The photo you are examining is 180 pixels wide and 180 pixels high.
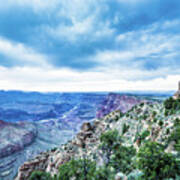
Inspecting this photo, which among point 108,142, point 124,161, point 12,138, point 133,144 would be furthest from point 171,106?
point 12,138

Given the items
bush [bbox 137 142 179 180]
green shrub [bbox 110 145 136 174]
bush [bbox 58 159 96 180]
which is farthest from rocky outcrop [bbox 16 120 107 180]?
bush [bbox 137 142 179 180]

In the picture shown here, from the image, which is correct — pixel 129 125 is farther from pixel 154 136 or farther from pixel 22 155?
pixel 22 155

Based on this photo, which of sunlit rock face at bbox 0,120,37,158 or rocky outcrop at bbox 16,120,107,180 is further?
sunlit rock face at bbox 0,120,37,158

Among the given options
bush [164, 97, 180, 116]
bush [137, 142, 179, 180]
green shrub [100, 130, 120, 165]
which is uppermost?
bush [164, 97, 180, 116]

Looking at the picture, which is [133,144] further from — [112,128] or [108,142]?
[112,128]

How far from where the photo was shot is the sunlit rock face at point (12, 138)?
434 feet

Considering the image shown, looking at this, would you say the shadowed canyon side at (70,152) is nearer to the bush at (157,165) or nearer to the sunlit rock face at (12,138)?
the bush at (157,165)

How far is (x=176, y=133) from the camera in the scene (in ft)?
76.1

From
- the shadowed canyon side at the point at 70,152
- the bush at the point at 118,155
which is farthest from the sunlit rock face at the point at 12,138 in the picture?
the bush at the point at 118,155

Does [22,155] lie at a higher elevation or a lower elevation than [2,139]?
lower

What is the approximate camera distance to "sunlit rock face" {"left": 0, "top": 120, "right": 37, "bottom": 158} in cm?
13226

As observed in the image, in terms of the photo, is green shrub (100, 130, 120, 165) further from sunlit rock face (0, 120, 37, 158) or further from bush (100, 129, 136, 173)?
sunlit rock face (0, 120, 37, 158)

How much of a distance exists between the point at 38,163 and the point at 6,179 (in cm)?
7029

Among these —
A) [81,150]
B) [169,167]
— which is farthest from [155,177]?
[81,150]
